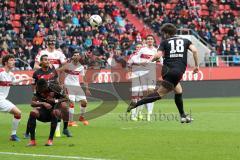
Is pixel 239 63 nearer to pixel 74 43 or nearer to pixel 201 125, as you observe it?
pixel 74 43

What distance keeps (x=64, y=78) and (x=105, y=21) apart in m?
18.0

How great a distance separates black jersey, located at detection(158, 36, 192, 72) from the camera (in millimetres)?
15000

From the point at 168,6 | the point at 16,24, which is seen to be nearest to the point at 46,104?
the point at 16,24

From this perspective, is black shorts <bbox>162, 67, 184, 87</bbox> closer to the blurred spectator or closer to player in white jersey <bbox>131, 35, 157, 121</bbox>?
player in white jersey <bbox>131, 35, 157, 121</bbox>

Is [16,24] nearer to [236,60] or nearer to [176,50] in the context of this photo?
[236,60]

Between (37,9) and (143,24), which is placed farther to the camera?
(143,24)

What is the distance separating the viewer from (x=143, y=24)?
40.7m

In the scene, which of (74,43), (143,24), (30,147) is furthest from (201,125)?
(143,24)

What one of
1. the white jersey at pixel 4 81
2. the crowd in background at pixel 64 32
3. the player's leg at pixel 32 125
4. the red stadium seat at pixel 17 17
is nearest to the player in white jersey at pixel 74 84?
the white jersey at pixel 4 81

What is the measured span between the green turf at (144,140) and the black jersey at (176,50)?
66.9 inches

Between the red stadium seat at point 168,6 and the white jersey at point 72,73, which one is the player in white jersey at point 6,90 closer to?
the white jersey at point 72,73

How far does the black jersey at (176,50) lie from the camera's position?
49.2 ft

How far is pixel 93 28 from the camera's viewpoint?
114 ft

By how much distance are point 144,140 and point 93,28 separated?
2133cm
